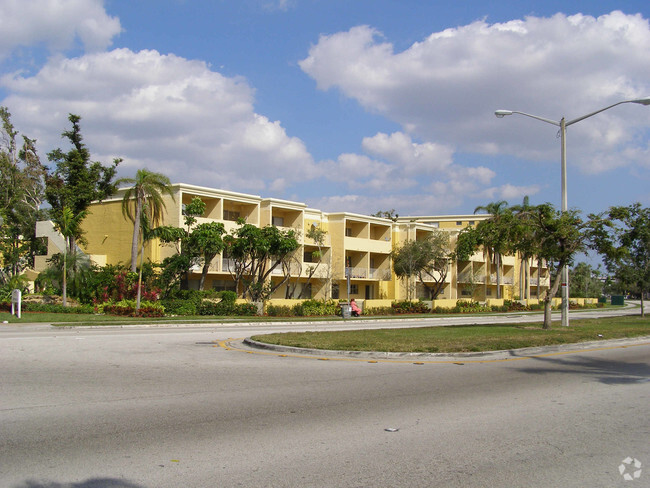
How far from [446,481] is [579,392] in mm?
5987

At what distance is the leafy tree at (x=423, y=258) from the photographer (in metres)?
52.8

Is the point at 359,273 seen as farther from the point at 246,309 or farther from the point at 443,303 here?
the point at 246,309

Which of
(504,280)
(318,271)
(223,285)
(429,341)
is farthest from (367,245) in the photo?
(429,341)

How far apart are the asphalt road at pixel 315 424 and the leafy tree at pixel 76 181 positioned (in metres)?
25.5

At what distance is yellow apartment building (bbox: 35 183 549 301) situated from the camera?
134 feet

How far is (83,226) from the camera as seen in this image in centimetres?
4347

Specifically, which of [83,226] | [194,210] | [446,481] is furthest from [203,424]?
[83,226]

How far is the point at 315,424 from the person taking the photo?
7.79 meters

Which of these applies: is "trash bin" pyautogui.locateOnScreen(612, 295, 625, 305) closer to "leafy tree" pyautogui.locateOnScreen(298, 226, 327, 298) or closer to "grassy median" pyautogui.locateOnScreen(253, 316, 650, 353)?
"leafy tree" pyautogui.locateOnScreen(298, 226, 327, 298)

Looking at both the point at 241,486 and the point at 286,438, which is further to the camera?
the point at 286,438

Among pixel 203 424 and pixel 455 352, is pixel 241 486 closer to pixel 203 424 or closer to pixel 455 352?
pixel 203 424

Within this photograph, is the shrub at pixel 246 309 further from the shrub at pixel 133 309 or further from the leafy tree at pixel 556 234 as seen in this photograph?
the leafy tree at pixel 556 234

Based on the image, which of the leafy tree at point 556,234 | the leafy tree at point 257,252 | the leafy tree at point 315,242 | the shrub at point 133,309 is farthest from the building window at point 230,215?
the leafy tree at point 556,234

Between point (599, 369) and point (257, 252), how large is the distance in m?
28.6
